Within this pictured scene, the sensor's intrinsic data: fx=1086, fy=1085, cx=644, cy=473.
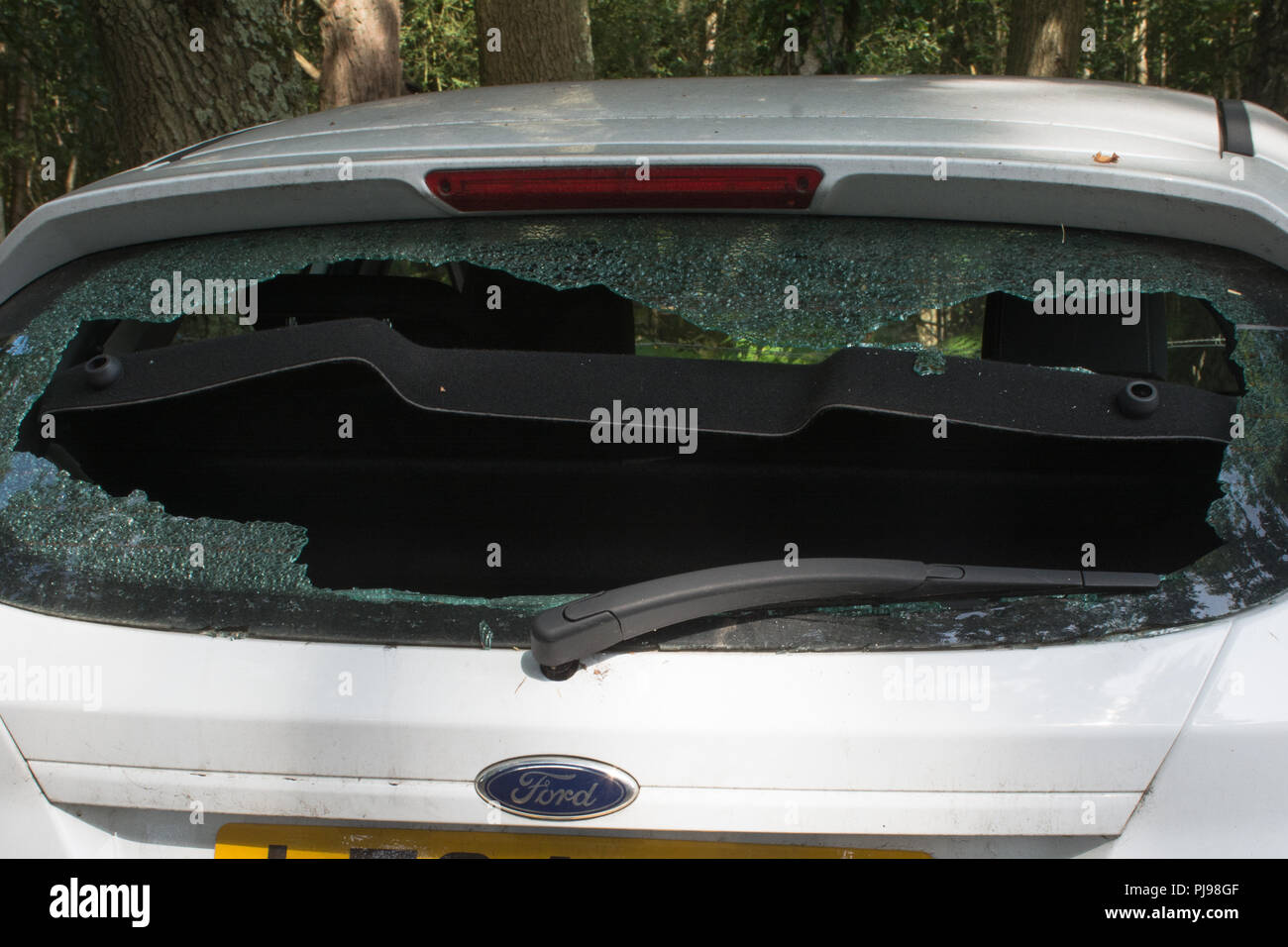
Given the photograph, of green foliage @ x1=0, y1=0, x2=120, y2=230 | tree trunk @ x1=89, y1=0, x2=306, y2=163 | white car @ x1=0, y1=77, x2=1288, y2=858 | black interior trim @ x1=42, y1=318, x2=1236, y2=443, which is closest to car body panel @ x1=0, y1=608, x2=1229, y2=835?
white car @ x1=0, y1=77, x2=1288, y2=858

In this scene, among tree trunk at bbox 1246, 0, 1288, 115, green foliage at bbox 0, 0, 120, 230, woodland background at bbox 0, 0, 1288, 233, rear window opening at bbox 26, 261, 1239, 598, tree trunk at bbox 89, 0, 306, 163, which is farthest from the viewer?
green foliage at bbox 0, 0, 120, 230

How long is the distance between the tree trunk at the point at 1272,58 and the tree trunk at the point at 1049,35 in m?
1.75

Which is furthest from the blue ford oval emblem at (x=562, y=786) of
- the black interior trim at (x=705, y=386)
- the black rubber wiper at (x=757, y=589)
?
the black interior trim at (x=705, y=386)

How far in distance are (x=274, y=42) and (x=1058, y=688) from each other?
17.9 ft

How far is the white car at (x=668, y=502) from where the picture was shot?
1.21m

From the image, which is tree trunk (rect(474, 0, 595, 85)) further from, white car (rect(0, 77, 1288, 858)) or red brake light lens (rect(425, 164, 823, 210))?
red brake light lens (rect(425, 164, 823, 210))

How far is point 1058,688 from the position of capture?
3.99 ft

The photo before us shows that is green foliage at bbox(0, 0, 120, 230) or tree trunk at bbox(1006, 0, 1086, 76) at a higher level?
green foliage at bbox(0, 0, 120, 230)

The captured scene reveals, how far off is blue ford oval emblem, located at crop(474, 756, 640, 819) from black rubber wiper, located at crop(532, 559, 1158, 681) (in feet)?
0.34

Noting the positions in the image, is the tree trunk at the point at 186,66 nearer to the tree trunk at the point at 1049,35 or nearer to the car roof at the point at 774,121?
the car roof at the point at 774,121

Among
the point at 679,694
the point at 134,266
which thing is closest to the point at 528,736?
the point at 679,694

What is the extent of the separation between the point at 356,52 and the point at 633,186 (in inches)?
338

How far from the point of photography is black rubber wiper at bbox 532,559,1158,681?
1.23m
